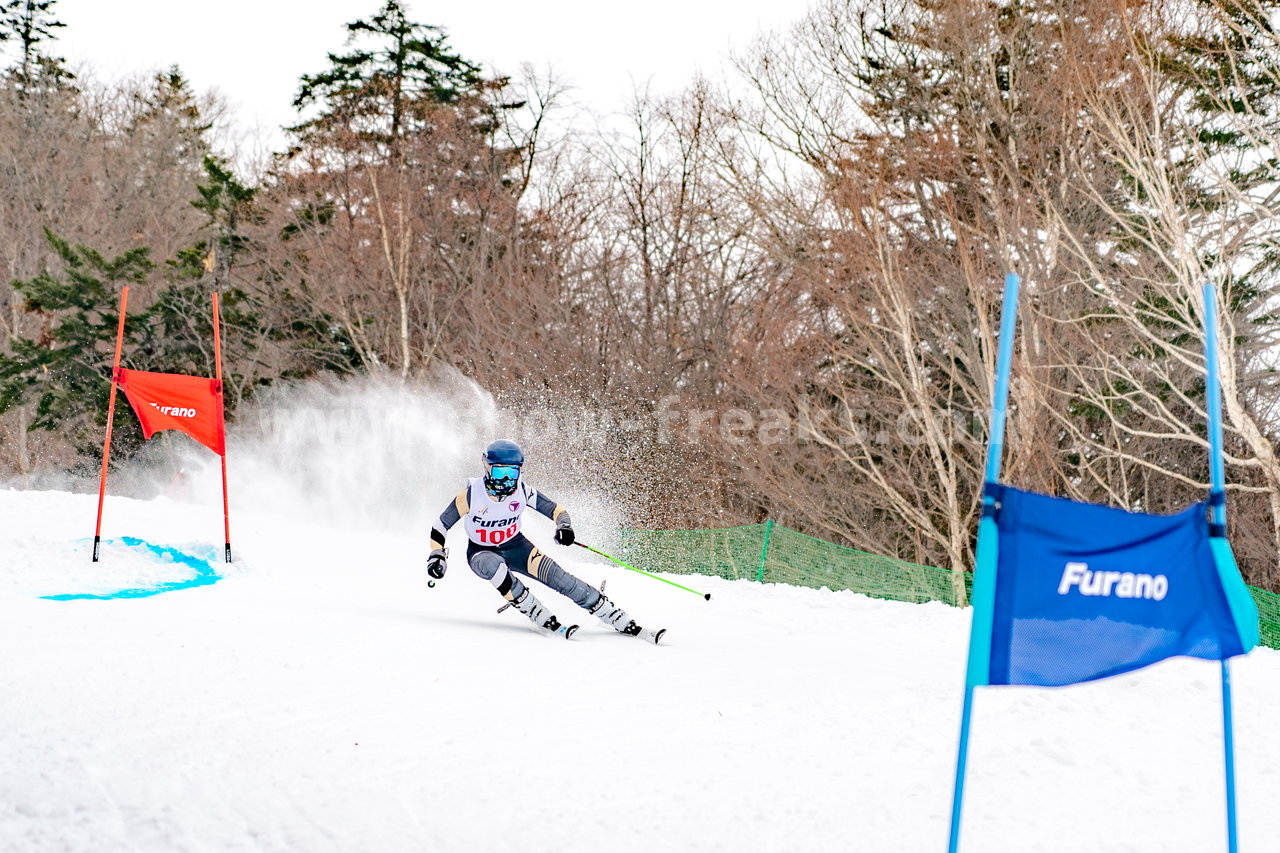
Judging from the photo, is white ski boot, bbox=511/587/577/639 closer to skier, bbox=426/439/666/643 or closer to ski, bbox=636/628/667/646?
Answer: skier, bbox=426/439/666/643

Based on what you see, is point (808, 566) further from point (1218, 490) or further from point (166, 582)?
point (1218, 490)

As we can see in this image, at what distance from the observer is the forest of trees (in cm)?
1359

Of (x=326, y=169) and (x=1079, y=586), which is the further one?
(x=326, y=169)

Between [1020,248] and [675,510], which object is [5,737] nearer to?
[1020,248]

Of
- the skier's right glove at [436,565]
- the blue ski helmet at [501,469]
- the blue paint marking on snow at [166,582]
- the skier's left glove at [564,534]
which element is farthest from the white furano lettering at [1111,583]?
the blue paint marking on snow at [166,582]

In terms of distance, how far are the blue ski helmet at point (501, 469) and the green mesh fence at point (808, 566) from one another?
17.0ft

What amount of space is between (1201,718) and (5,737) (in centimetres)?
616

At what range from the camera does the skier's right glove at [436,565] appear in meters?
8.24

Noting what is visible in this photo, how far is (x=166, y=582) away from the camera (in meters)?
9.67

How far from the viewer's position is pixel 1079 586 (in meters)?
3.38

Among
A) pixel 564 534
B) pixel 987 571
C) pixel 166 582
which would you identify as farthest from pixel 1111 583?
pixel 166 582

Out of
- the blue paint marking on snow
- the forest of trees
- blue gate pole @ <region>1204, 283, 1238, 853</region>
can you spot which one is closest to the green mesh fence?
the forest of trees

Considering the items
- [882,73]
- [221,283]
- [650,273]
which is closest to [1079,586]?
[882,73]

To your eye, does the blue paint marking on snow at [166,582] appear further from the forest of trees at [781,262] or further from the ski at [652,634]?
the forest of trees at [781,262]
